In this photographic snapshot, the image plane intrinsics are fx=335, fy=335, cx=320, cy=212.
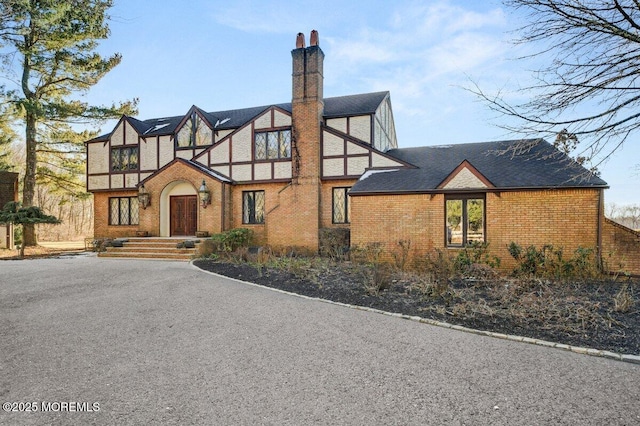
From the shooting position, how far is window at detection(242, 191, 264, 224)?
16109 mm

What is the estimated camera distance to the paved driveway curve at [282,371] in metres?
2.79

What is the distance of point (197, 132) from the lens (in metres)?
17.8

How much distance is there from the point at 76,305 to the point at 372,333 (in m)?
5.54

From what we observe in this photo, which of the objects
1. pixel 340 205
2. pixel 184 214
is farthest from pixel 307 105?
pixel 184 214

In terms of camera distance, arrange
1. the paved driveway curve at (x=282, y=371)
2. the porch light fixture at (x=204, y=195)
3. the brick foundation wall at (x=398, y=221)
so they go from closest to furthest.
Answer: the paved driveway curve at (x=282, y=371) < the brick foundation wall at (x=398, y=221) < the porch light fixture at (x=204, y=195)

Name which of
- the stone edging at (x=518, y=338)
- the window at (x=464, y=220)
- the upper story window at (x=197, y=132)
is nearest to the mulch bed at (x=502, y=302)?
the stone edging at (x=518, y=338)

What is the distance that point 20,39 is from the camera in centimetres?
1791

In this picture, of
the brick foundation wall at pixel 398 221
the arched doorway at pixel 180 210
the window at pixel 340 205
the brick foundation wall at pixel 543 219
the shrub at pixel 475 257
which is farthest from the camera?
the arched doorway at pixel 180 210

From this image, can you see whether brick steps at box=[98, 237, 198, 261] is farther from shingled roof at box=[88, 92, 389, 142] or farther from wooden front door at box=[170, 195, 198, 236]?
shingled roof at box=[88, 92, 389, 142]

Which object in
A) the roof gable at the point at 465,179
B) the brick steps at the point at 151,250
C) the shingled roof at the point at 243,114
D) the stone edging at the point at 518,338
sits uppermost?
the shingled roof at the point at 243,114

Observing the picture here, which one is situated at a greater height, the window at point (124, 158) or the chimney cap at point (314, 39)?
the chimney cap at point (314, 39)

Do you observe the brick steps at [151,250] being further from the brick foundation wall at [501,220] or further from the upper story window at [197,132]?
the brick foundation wall at [501,220]

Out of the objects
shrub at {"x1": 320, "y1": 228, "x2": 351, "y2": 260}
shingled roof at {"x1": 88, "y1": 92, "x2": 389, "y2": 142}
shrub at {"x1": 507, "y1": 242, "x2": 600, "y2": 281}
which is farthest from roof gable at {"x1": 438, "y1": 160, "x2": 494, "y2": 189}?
shingled roof at {"x1": 88, "y1": 92, "x2": 389, "y2": 142}

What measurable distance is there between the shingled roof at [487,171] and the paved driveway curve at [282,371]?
7.01 meters
